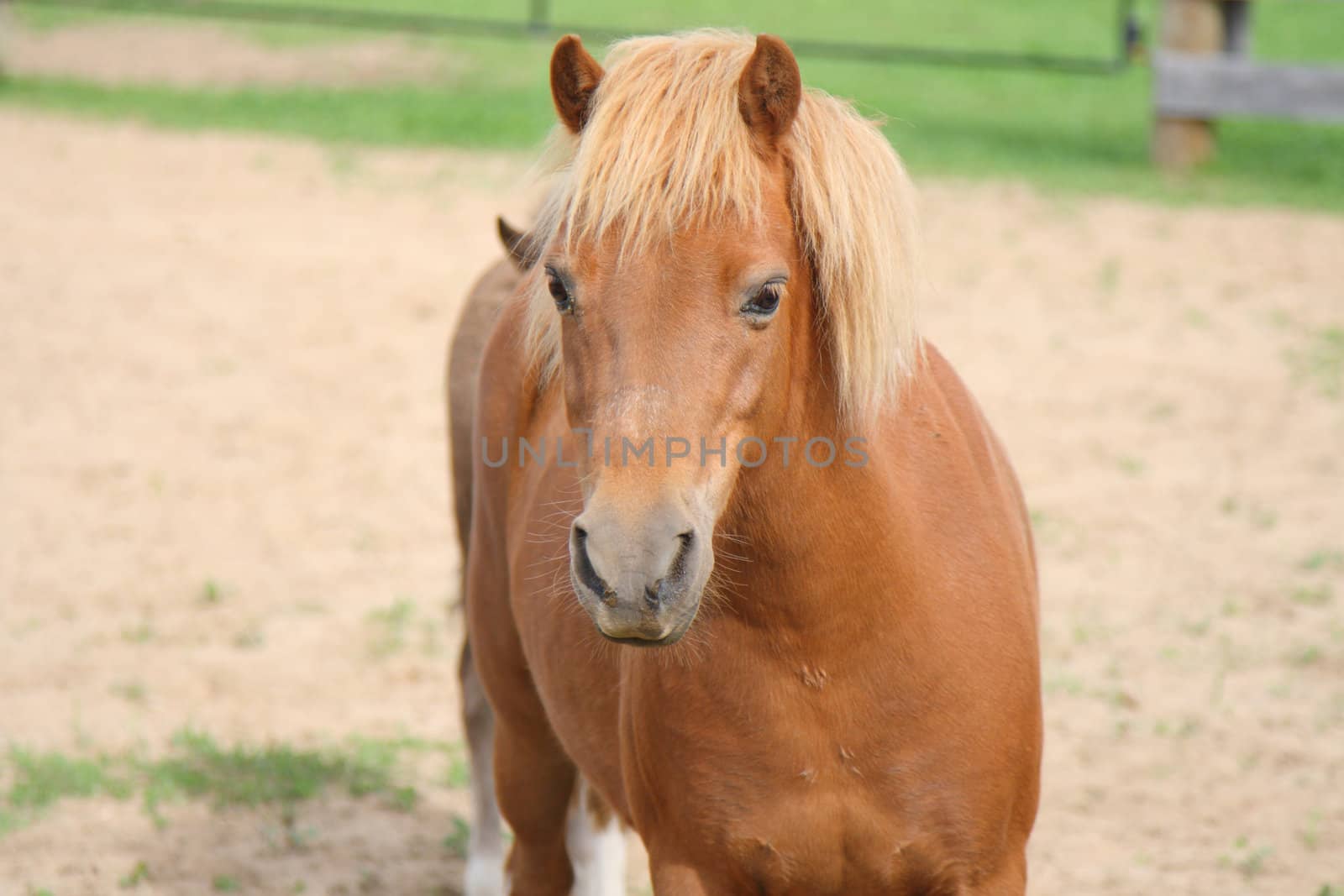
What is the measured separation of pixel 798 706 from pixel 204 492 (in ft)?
14.8

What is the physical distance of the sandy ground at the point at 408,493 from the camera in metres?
3.77

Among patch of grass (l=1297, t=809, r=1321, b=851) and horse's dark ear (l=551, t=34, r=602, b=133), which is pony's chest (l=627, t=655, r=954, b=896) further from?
patch of grass (l=1297, t=809, r=1321, b=851)

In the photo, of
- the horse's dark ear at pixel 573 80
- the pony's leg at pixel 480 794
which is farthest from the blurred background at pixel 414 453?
the horse's dark ear at pixel 573 80

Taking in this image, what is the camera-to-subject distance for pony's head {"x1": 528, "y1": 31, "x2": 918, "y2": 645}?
1731mm

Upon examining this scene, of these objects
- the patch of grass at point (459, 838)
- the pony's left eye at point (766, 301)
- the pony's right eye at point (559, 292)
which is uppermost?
the pony's left eye at point (766, 301)

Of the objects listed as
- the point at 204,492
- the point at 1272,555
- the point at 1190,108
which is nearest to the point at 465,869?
the point at 204,492

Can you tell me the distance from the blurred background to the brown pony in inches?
63.2

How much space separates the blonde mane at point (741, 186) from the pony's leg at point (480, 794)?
1866 mm

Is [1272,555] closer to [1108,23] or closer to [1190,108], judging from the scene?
[1190,108]

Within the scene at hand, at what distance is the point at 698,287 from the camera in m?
1.83

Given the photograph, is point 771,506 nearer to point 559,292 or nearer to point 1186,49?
point 559,292

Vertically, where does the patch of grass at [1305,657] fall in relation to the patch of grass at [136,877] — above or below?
above

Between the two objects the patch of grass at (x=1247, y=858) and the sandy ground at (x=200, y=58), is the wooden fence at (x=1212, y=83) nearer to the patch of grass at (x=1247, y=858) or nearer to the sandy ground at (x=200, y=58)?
the sandy ground at (x=200, y=58)

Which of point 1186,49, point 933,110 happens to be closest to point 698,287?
point 1186,49
